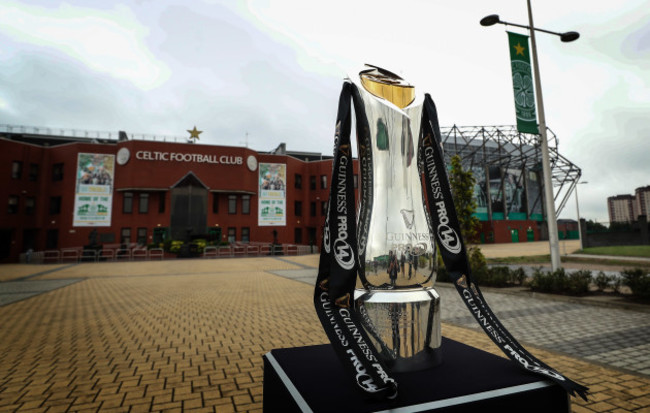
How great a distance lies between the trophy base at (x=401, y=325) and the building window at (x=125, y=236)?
111 feet

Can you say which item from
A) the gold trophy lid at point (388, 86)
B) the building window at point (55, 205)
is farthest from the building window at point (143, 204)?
the gold trophy lid at point (388, 86)

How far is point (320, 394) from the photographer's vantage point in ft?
4.79

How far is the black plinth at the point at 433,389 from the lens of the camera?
1.34 m

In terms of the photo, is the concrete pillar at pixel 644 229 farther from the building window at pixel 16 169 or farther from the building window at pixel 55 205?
the building window at pixel 16 169

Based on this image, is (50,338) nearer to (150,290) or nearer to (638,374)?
(150,290)

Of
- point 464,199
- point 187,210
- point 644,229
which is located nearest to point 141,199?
point 187,210

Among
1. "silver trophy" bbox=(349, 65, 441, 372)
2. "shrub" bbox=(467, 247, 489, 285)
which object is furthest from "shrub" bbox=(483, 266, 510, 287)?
"silver trophy" bbox=(349, 65, 441, 372)

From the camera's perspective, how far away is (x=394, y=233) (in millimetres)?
1804

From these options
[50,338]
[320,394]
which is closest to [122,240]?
[50,338]

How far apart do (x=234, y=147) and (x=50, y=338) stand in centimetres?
3026

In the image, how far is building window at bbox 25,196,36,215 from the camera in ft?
99.0

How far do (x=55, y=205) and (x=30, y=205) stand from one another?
6.34 feet

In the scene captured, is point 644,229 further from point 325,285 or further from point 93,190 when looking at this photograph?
point 93,190

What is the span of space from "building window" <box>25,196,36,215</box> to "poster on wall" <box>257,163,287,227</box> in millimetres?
19521
